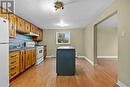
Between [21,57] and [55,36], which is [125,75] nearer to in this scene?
[21,57]

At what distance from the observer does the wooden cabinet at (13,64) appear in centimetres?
428

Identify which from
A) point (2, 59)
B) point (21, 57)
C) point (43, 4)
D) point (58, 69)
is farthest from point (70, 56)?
point (2, 59)

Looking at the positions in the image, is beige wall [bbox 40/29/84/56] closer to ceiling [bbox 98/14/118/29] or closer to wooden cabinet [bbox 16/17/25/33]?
ceiling [bbox 98/14/118/29]

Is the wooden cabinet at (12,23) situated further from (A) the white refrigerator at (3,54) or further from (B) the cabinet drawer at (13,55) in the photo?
(A) the white refrigerator at (3,54)

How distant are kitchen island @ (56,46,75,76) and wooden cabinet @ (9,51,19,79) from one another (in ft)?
4.39

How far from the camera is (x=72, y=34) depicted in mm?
11125

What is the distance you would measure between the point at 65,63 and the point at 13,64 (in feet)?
5.62

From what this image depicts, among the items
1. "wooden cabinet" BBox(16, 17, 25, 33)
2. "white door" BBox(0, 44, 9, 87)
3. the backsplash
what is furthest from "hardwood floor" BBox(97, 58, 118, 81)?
"wooden cabinet" BBox(16, 17, 25, 33)

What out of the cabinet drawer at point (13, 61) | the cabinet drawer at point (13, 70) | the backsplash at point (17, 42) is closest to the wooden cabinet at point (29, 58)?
the backsplash at point (17, 42)

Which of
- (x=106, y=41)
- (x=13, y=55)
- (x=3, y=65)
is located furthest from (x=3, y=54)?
(x=106, y=41)

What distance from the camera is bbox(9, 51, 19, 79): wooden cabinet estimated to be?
168 inches

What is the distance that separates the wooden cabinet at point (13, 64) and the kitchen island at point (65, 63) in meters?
1.34

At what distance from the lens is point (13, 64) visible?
453 centimetres

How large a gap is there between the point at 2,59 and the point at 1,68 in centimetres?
19
